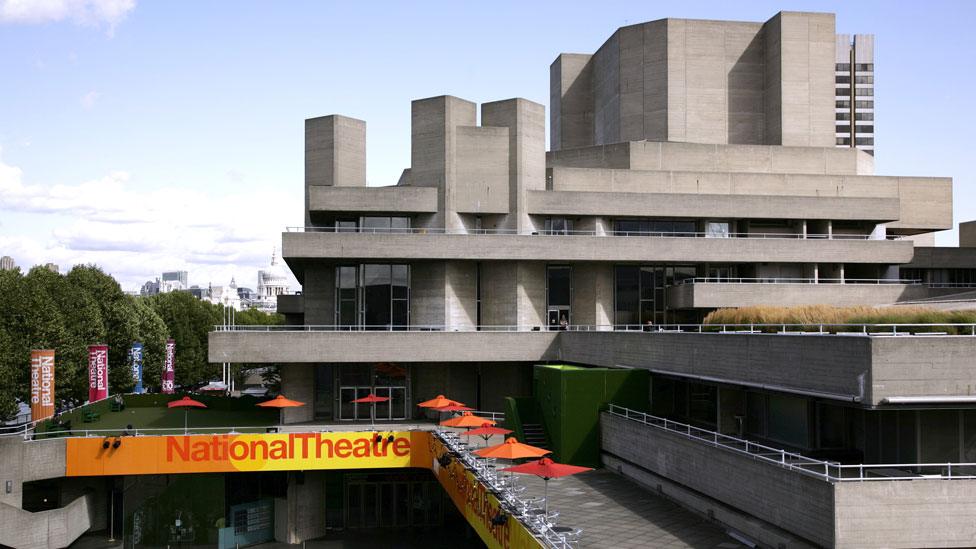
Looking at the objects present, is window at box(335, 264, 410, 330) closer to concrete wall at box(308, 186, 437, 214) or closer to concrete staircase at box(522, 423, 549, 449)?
concrete wall at box(308, 186, 437, 214)

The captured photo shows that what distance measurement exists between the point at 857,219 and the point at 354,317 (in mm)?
33058

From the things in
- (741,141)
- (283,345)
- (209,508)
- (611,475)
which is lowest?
(209,508)

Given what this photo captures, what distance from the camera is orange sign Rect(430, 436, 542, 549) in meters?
24.6

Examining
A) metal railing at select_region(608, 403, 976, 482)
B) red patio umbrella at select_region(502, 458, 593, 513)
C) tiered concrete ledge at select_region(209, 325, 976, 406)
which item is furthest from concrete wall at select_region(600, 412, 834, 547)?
red patio umbrella at select_region(502, 458, 593, 513)

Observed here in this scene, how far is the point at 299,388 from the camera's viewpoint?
53750mm

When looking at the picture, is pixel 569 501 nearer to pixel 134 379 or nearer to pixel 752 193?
pixel 752 193

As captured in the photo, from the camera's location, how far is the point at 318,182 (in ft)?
187

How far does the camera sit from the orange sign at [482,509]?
24.6m

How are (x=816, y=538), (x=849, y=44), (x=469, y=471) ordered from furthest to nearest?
(x=849, y=44) → (x=469, y=471) → (x=816, y=538)

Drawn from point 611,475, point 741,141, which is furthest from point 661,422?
point 741,141

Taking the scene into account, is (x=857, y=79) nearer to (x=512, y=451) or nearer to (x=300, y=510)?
(x=300, y=510)

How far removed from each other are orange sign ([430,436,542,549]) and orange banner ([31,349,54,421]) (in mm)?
23099

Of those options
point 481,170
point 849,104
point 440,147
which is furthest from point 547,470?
point 849,104

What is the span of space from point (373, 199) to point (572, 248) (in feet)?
40.8
